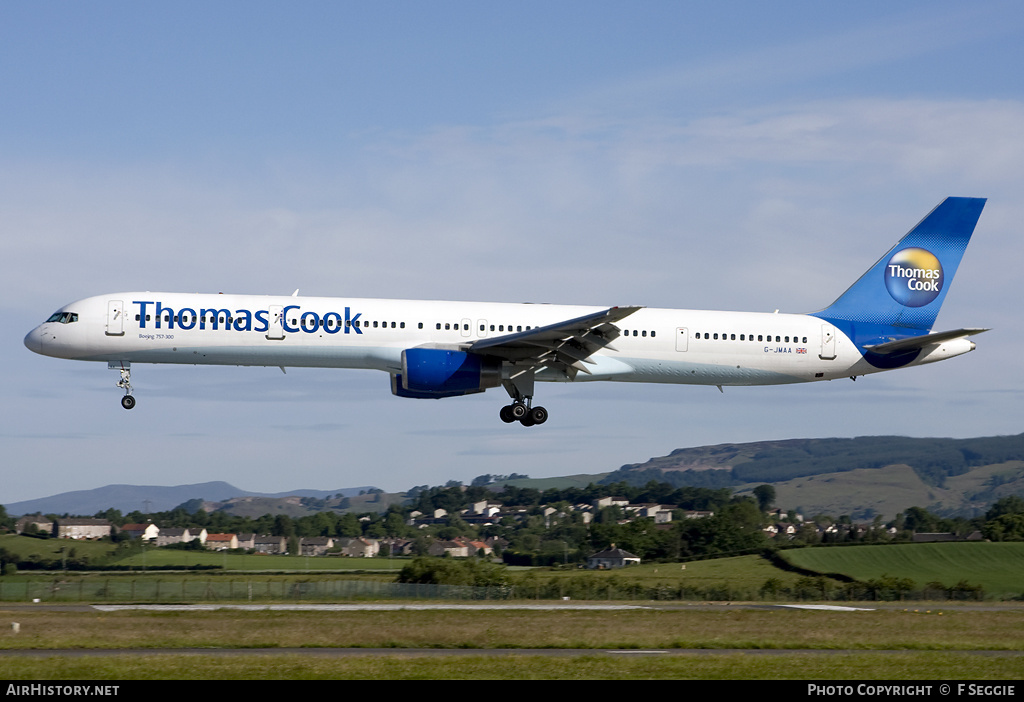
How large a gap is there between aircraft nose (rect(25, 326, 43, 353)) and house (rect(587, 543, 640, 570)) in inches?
1888

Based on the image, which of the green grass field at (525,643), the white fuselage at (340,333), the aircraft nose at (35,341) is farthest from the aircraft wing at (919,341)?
the aircraft nose at (35,341)

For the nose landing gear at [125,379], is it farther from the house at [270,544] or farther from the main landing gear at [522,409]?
the house at [270,544]

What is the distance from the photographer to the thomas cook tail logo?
4547 cm

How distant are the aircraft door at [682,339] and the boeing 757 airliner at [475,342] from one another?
0.04 metres

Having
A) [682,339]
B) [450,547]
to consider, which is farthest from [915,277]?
[450,547]

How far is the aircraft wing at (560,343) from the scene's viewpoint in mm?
36938

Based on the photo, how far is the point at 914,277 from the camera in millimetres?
45781

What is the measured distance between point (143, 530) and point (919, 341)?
233ft

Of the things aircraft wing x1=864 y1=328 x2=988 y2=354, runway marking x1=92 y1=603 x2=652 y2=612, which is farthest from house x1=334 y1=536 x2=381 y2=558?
aircraft wing x1=864 y1=328 x2=988 y2=354

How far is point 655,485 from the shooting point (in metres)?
171

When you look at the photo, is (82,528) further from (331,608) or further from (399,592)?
(331,608)

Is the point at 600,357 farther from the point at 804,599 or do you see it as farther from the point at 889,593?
the point at 889,593
